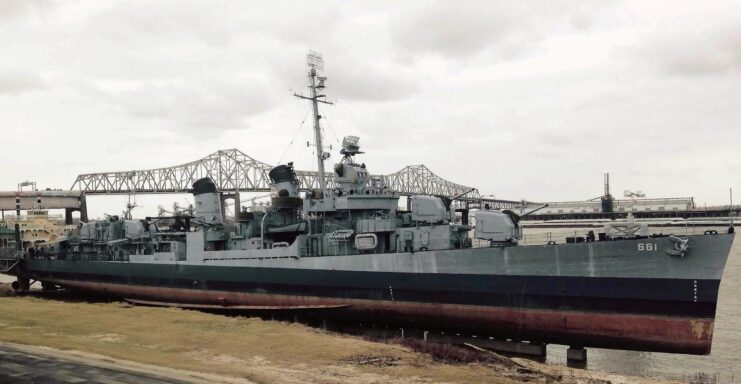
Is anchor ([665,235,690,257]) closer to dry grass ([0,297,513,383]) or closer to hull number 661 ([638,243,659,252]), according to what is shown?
hull number 661 ([638,243,659,252])

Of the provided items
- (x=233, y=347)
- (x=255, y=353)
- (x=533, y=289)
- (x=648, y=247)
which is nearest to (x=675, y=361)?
(x=648, y=247)

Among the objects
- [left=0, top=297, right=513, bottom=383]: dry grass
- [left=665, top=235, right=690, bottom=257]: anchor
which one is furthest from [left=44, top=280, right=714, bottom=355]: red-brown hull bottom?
[left=0, top=297, right=513, bottom=383]: dry grass

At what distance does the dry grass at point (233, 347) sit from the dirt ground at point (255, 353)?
0.09ft

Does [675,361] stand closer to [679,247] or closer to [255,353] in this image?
[679,247]

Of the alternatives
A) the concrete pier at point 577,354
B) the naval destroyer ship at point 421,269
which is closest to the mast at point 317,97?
the naval destroyer ship at point 421,269

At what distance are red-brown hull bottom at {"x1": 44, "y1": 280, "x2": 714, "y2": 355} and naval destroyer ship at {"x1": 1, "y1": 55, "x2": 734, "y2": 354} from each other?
0.04m

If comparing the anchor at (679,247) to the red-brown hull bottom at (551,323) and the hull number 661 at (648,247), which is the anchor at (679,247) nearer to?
the hull number 661 at (648,247)

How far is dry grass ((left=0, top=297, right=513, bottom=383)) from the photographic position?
1480 centimetres

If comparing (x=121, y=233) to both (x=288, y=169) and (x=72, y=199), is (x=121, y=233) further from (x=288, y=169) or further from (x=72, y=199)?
(x=72, y=199)

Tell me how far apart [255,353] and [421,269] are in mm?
8637

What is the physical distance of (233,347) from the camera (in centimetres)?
1828

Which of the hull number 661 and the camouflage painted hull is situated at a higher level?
the hull number 661

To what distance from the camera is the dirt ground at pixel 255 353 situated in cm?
1467

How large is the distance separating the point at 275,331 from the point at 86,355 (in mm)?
7663
